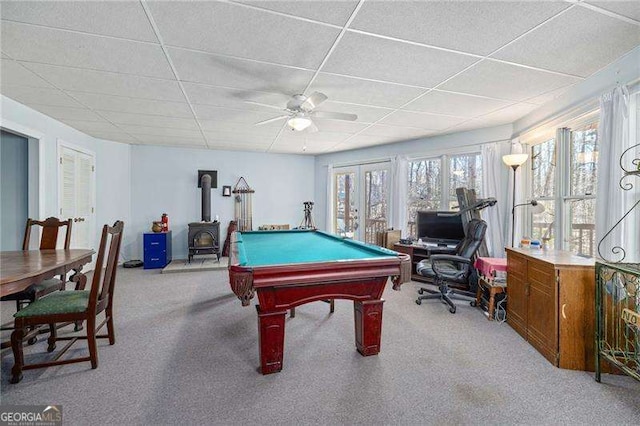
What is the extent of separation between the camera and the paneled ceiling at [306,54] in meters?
1.77

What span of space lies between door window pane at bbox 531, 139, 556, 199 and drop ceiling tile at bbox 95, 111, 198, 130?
475 cm

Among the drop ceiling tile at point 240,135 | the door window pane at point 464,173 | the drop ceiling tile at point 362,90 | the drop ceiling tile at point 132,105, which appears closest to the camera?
the drop ceiling tile at point 362,90

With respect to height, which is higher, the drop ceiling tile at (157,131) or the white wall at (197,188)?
the drop ceiling tile at (157,131)

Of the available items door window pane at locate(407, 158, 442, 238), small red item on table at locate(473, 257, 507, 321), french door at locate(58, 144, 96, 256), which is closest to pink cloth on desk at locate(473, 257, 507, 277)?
small red item on table at locate(473, 257, 507, 321)

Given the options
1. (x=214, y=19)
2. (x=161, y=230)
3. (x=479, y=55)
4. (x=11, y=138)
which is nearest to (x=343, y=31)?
(x=214, y=19)

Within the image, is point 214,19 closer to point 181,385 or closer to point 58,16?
point 58,16

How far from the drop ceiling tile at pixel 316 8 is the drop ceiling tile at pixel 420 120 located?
6.89 feet

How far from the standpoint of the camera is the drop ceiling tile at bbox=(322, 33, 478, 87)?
2.13m

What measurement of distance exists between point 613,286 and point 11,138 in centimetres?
671

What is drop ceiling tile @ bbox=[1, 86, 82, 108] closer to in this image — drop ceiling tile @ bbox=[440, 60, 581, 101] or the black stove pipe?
the black stove pipe

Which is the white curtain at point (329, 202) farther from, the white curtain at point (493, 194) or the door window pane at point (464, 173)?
the white curtain at point (493, 194)

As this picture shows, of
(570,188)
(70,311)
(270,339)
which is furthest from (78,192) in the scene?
(570,188)

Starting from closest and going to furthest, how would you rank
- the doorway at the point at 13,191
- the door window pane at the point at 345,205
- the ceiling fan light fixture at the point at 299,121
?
the ceiling fan light fixture at the point at 299,121 < the doorway at the point at 13,191 < the door window pane at the point at 345,205

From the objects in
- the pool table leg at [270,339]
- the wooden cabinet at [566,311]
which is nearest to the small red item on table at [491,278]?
the wooden cabinet at [566,311]
